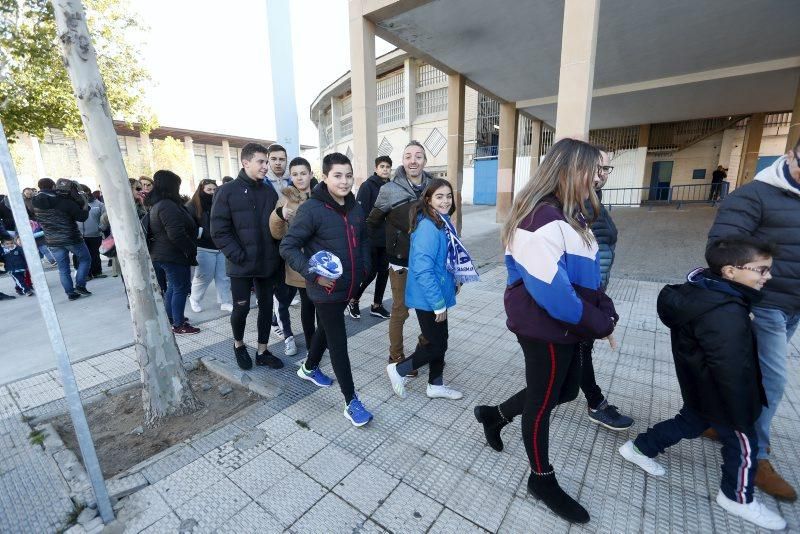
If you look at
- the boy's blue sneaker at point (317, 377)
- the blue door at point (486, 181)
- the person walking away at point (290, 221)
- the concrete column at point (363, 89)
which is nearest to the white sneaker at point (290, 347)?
the person walking away at point (290, 221)

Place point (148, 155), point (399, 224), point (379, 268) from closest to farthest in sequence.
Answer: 1. point (399, 224)
2. point (379, 268)
3. point (148, 155)

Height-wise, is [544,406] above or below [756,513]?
above

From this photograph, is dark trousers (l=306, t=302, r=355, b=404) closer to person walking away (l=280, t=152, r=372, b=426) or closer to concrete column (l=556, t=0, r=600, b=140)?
person walking away (l=280, t=152, r=372, b=426)

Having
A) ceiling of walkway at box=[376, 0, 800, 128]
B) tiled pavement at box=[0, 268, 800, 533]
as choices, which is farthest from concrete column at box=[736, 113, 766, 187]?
tiled pavement at box=[0, 268, 800, 533]

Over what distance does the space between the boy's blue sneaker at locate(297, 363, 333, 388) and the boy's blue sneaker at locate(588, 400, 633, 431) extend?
1983 mm

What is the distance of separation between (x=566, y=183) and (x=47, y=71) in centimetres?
1090

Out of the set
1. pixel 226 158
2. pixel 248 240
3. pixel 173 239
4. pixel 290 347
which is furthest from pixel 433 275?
pixel 226 158

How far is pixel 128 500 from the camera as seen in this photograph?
2.03 meters

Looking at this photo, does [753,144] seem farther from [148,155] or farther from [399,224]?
[148,155]

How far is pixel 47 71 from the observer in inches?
314

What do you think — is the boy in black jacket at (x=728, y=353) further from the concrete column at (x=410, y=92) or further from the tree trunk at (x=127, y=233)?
the concrete column at (x=410, y=92)

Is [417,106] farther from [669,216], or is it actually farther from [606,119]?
[669,216]

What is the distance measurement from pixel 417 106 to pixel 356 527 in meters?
27.4

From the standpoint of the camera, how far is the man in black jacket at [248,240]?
3195mm
